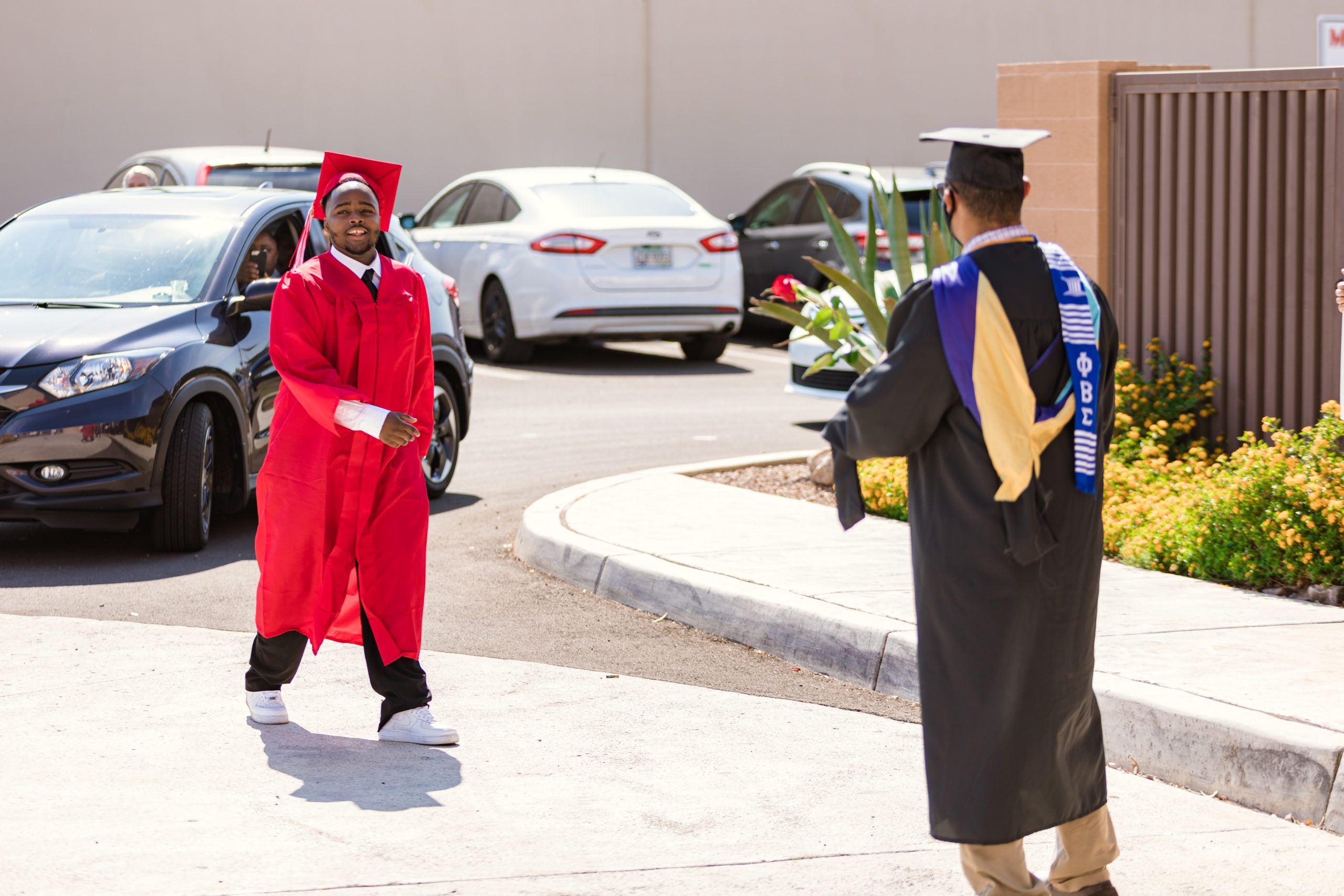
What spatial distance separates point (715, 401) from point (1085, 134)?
484cm

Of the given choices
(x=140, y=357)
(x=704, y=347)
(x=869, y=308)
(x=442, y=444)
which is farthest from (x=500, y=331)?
(x=140, y=357)

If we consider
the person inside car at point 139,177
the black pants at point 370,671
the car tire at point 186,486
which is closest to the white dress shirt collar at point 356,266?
the black pants at point 370,671

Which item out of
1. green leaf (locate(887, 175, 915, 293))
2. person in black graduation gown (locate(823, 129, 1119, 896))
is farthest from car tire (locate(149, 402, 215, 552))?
person in black graduation gown (locate(823, 129, 1119, 896))

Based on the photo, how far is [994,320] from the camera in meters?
3.52

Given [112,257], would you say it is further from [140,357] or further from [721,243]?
[721,243]

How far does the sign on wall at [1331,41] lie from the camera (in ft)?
28.7

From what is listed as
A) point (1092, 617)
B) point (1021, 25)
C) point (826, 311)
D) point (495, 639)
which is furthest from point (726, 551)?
point (1021, 25)

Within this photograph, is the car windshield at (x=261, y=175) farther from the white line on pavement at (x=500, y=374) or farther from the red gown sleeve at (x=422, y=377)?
the red gown sleeve at (x=422, y=377)

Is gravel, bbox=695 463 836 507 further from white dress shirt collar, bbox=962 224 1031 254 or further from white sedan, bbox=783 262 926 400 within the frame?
white dress shirt collar, bbox=962 224 1031 254

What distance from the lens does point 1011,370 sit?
11.5ft

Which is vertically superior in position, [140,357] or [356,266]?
[356,266]

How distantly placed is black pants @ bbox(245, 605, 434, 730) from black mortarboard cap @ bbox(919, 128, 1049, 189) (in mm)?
2474

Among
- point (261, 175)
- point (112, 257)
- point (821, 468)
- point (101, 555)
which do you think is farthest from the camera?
point (261, 175)

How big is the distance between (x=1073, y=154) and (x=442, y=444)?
12.3 feet
